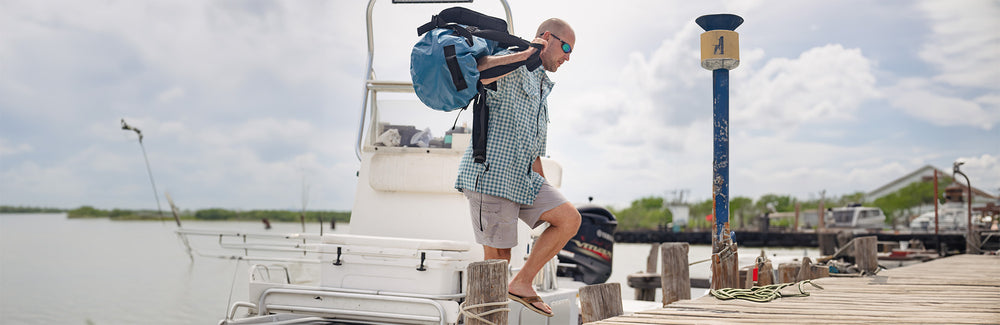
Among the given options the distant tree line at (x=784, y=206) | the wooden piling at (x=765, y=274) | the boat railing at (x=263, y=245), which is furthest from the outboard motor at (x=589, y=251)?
the distant tree line at (x=784, y=206)

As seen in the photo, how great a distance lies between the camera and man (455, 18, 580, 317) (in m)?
3.46

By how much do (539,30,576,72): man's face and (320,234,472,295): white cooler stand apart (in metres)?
1.57

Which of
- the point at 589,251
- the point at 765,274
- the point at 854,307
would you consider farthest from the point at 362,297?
the point at 589,251

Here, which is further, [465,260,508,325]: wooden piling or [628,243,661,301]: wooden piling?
[628,243,661,301]: wooden piling

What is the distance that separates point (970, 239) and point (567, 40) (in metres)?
15.6

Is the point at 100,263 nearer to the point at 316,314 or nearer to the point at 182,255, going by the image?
the point at 182,255

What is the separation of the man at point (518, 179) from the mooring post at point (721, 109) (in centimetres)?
221

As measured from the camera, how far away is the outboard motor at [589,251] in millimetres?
9594

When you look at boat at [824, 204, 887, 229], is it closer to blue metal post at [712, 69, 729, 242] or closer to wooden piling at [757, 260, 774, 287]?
wooden piling at [757, 260, 774, 287]

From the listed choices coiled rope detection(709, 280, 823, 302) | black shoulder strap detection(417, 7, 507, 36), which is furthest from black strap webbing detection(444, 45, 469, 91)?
coiled rope detection(709, 280, 823, 302)

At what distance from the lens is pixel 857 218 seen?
43375 mm

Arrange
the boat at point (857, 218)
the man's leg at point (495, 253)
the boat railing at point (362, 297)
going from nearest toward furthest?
the man's leg at point (495, 253) → the boat railing at point (362, 297) → the boat at point (857, 218)

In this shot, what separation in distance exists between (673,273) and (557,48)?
6.94 ft

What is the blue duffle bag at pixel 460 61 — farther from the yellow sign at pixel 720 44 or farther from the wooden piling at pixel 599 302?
the yellow sign at pixel 720 44
